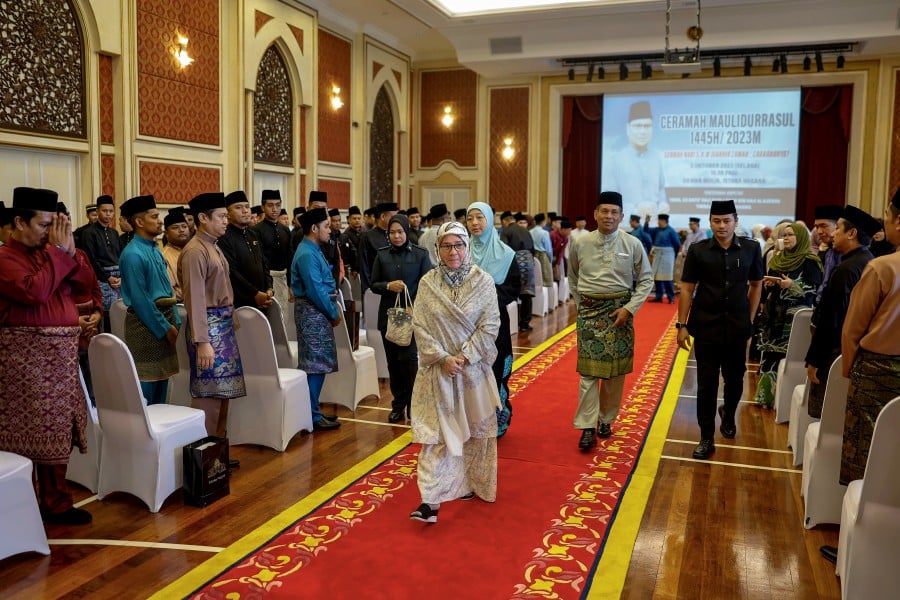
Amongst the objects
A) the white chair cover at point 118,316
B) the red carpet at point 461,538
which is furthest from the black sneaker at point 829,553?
the white chair cover at point 118,316

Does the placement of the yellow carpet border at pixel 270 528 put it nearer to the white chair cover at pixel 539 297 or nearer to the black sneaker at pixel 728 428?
the black sneaker at pixel 728 428

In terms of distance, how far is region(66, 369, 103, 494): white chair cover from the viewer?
12.2 feet

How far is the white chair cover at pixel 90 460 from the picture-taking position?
12.2ft

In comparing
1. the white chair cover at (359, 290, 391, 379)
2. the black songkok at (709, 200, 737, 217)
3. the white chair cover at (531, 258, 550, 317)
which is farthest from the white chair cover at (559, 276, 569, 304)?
the black songkok at (709, 200, 737, 217)

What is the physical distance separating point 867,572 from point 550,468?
1.78 metres

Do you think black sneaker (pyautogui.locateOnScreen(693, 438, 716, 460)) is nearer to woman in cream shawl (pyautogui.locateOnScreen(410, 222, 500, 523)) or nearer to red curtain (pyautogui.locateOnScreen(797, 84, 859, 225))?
woman in cream shawl (pyautogui.locateOnScreen(410, 222, 500, 523))

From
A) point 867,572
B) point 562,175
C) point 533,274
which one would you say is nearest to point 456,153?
point 562,175

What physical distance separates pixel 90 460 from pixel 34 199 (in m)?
1.40

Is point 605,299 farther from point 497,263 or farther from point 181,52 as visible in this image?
point 181,52

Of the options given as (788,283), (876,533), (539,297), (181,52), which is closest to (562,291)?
(539,297)

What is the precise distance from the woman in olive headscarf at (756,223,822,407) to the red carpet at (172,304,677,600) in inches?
58.3

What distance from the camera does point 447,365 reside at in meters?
3.24

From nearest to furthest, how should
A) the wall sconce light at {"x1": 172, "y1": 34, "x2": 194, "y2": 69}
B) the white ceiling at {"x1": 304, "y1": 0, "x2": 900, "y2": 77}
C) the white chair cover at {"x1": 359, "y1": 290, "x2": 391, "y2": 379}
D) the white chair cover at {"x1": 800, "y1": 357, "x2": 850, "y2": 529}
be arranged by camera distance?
the white chair cover at {"x1": 800, "y1": 357, "x2": 850, "y2": 529} < the white chair cover at {"x1": 359, "y1": 290, "x2": 391, "y2": 379} < the wall sconce light at {"x1": 172, "y1": 34, "x2": 194, "y2": 69} < the white ceiling at {"x1": 304, "y1": 0, "x2": 900, "y2": 77}

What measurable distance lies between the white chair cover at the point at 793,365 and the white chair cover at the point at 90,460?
404cm
